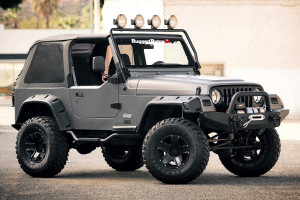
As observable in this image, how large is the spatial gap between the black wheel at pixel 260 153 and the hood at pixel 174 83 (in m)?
0.93

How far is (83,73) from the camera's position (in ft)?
41.1

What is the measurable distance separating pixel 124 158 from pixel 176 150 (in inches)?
97.7

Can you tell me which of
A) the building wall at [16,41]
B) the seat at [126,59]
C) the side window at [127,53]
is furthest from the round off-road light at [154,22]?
the building wall at [16,41]

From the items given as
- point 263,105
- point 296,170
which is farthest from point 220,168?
point 263,105

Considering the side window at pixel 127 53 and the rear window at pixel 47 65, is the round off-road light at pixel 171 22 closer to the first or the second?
the side window at pixel 127 53

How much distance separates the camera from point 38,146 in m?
12.3

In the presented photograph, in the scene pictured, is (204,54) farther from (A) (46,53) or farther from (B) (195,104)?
(B) (195,104)

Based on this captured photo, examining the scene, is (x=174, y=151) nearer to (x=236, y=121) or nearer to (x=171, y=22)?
(x=236, y=121)

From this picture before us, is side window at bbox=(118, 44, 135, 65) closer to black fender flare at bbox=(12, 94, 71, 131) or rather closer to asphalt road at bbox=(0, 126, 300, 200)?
black fender flare at bbox=(12, 94, 71, 131)

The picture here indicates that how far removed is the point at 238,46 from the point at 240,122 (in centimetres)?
1955

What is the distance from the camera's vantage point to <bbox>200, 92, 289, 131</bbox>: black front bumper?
10.6 meters

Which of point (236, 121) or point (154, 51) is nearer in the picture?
point (236, 121)

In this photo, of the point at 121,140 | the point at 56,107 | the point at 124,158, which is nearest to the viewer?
the point at 121,140

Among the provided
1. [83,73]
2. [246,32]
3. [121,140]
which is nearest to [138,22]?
[83,73]
